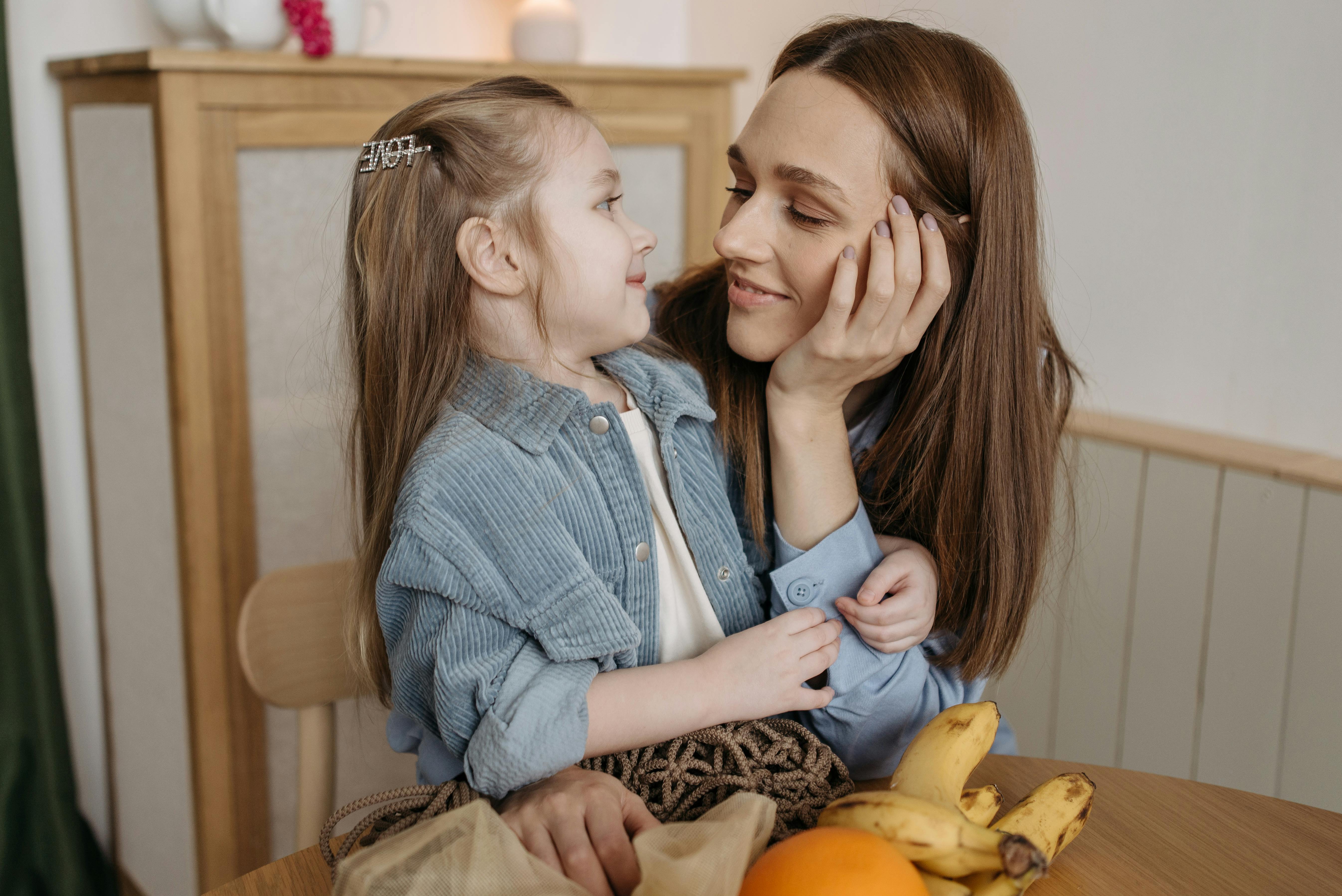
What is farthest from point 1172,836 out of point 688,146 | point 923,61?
point 688,146

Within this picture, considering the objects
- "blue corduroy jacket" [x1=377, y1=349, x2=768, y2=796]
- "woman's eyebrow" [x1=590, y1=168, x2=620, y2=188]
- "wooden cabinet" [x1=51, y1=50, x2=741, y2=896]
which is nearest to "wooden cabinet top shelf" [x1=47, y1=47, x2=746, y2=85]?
"wooden cabinet" [x1=51, y1=50, x2=741, y2=896]

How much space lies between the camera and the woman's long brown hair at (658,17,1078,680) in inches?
43.9

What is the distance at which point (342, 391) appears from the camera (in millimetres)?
1503

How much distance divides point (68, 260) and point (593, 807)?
5.46ft

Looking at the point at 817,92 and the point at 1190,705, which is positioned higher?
the point at 817,92

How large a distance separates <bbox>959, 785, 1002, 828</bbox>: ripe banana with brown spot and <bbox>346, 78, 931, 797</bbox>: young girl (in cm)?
18

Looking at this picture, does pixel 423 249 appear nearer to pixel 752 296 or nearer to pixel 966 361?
pixel 752 296

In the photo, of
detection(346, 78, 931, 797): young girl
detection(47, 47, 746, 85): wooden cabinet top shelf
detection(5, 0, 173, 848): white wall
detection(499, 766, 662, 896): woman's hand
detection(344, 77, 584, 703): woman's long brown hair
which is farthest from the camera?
detection(5, 0, 173, 848): white wall

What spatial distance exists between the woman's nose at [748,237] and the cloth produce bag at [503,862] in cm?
61

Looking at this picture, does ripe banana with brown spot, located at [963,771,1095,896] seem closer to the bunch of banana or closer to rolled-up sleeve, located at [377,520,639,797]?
the bunch of banana

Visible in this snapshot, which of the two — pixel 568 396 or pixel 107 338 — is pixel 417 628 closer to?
pixel 568 396

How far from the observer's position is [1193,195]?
1686 millimetres

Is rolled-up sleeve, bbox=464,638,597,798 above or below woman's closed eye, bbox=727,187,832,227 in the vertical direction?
below

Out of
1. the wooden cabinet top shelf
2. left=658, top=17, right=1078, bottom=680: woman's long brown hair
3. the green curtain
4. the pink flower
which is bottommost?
the green curtain
